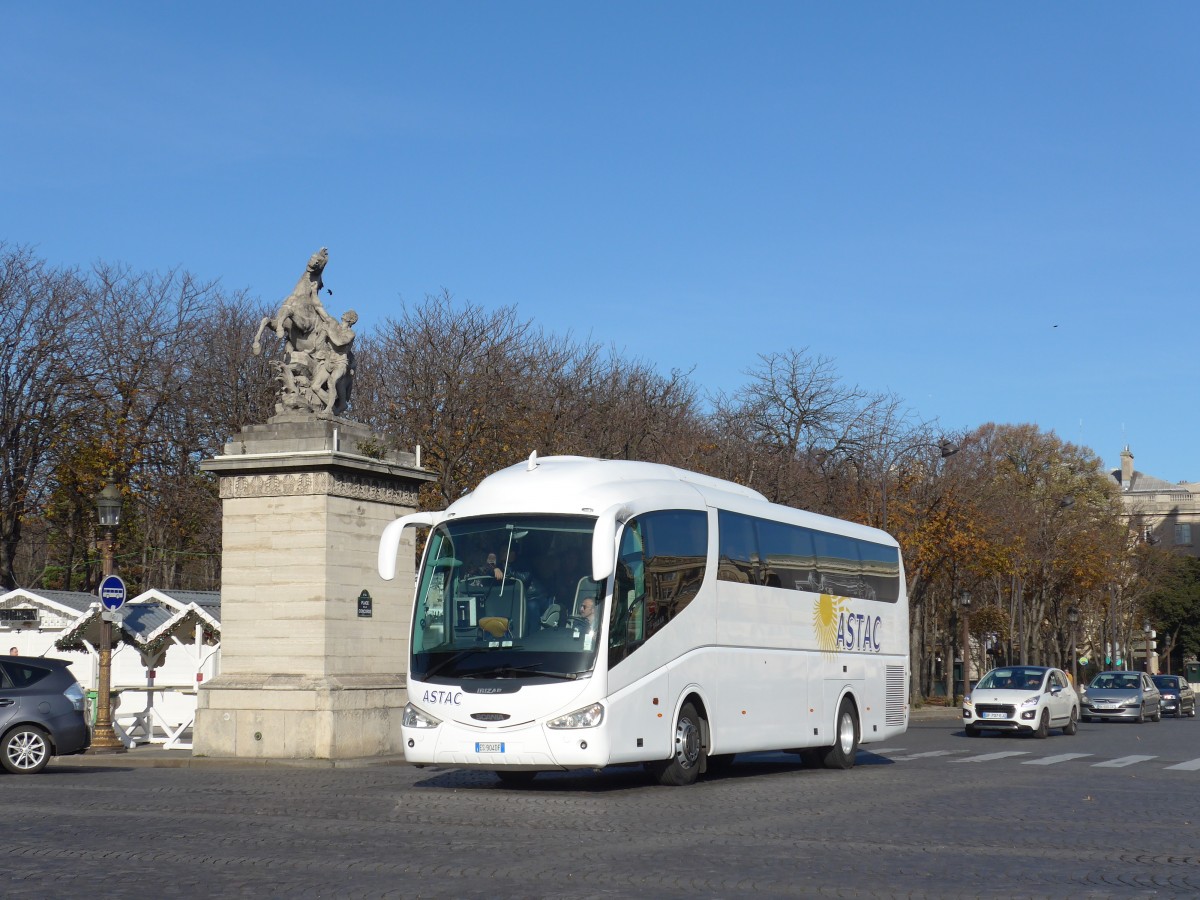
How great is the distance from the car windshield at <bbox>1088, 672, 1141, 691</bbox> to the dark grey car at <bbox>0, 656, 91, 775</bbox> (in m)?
33.1

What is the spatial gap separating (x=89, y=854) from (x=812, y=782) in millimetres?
10347

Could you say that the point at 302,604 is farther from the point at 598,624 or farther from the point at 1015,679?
the point at 1015,679

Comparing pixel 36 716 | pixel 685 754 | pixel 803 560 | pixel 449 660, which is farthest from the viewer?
pixel 803 560

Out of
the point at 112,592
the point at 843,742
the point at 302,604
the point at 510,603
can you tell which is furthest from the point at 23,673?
the point at 843,742

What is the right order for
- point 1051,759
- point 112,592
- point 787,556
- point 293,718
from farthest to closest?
point 1051,759, point 112,592, point 293,718, point 787,556

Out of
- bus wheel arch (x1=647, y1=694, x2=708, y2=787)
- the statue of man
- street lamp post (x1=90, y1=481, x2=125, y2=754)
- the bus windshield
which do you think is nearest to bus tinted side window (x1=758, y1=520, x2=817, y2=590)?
bus wheel arch (x1=647, y1=694, x2=708, y2=787)

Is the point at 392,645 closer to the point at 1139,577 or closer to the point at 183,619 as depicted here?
the point at 183,619

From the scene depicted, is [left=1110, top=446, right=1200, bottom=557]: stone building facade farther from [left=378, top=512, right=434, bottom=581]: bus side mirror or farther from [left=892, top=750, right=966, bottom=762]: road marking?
[left=378, top=512, right=434, bottom=581]: bus side mirror

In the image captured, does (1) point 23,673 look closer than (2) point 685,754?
No

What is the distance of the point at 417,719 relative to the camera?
16828 mm

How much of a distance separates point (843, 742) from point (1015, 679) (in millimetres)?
14083

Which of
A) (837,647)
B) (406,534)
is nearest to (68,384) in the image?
(406,534)

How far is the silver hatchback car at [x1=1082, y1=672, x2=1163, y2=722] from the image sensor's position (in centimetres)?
4397

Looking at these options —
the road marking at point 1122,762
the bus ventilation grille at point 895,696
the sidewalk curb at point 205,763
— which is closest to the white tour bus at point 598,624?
the sidewalk curb at point 205,763
